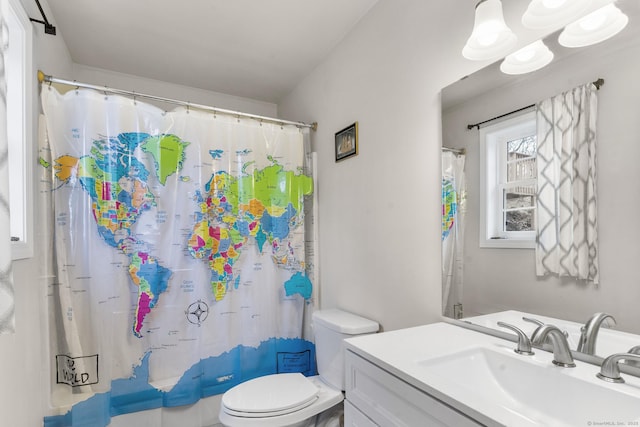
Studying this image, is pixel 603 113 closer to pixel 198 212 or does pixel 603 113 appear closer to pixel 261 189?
pixel 261 189

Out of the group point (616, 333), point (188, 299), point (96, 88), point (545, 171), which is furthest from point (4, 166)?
point (616, 333)

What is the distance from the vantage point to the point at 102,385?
5.48ft

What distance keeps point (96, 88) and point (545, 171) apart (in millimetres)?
2133

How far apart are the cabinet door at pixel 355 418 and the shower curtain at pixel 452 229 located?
533 mm

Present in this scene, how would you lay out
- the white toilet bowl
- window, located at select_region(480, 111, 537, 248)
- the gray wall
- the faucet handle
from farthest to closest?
1. the white toilet bowl
2. window, located at select_region(480, 111, 537, 248)
3. the faucet handle
4. the gray wall

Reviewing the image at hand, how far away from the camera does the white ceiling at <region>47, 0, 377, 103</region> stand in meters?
1.72

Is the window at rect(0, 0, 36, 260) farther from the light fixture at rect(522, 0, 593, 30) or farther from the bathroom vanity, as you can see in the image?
the light fixture at rect(522, 0, 593, 30)

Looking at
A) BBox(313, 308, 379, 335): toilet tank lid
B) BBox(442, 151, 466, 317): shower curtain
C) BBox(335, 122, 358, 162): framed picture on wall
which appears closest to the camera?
BBox(442, 151, 466, 317): shower curtain

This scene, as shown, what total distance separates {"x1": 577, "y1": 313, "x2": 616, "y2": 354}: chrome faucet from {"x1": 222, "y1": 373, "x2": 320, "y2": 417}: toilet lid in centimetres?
114

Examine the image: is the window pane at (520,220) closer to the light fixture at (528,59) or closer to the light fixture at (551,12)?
the light fixture at (528,59)

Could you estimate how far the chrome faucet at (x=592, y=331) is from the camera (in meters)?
0.87

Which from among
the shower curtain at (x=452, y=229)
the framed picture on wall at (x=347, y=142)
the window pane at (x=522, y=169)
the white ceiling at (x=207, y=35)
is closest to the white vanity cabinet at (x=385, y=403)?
the shower curtain at (x=452, y=229)

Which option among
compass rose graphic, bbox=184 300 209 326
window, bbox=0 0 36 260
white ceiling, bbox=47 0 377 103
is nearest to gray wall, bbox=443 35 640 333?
white ceiling, bbox=47 0 377 103

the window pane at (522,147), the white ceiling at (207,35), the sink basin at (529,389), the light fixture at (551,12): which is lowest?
the sink basin at (529,389)
